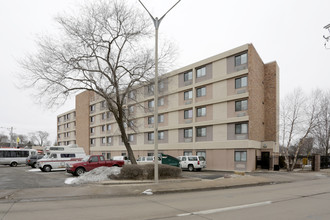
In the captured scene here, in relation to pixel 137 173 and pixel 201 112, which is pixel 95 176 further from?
pixel 201 112

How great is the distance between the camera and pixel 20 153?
121 ft

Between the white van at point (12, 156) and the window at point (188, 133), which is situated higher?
the window at point (188, 133)

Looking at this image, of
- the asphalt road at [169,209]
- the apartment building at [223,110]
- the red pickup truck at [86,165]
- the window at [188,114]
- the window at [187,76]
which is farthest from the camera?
the window at [187,76]

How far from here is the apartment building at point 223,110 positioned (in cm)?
2775

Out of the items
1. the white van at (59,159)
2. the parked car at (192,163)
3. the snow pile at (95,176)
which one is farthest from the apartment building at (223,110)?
the snow pile at (95,176)

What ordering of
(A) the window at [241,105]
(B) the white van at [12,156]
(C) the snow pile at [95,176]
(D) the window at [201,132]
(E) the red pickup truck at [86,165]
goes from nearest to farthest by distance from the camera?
(C) the snow pile at [95,176] → (E) the red pickup truck at [86,165] → (A) the window at [241,105] → (D) the window at [201,132] → (B) the white van at [12,156]

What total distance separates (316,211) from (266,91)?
82.7 ft

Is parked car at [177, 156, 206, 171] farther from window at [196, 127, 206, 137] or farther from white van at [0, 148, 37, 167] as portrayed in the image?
white van at [0, 148, 37, 167]

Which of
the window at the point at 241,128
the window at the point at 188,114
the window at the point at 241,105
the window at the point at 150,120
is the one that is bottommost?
the window at the point at 241,128

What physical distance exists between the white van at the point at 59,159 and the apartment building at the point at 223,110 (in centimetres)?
565

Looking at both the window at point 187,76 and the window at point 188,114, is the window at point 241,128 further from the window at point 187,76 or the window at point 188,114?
the window at point 187,76

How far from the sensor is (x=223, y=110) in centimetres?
3006

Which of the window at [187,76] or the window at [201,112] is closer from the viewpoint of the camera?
the window at [201,112]

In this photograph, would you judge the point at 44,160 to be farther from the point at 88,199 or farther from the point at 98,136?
the point at 98,136
